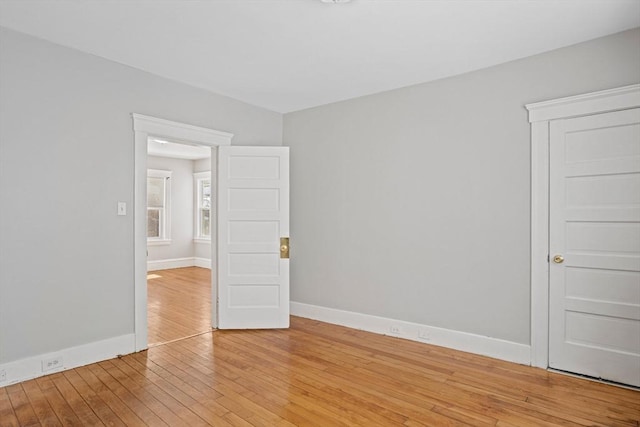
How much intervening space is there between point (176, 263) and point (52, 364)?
5.97 metres

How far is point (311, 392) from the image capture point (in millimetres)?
2699

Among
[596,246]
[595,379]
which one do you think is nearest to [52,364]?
[595,379]

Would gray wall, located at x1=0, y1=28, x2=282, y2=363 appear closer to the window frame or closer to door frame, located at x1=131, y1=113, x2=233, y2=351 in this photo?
door frame, located at x1=131, y1=113, x2=233, y2=351

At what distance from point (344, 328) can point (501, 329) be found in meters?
1.68

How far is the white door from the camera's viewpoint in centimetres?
278

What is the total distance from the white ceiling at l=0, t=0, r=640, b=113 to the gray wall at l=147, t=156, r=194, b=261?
5.55 meters

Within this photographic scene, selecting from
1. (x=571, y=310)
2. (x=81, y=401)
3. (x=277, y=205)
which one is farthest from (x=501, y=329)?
(x=81, y=401)

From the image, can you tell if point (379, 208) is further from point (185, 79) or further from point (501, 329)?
point (185, 79)

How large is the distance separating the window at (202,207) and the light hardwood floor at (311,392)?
5.65 m

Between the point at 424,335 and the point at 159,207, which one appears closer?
the point at 424,335

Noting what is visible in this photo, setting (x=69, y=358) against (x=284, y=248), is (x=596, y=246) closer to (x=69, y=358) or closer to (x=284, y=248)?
(x=284, y=248)

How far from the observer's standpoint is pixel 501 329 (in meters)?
3.32

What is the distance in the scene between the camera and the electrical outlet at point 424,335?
147 inches

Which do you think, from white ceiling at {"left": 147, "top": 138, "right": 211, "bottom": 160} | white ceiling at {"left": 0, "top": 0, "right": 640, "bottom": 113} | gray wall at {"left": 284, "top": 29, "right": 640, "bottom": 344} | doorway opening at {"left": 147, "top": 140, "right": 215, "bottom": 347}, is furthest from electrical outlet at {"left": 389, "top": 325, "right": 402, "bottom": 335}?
Result: white ceiling at {"left": 147, "top": 138, "right": 211, "bottom": 160}
